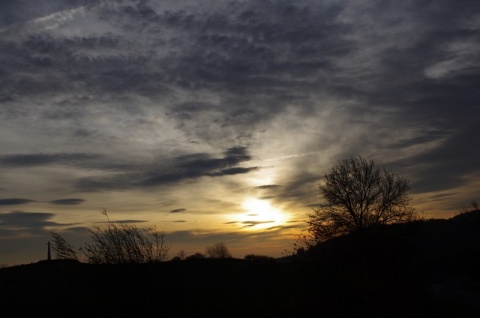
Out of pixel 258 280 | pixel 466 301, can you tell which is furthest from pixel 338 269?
pixel 466 301

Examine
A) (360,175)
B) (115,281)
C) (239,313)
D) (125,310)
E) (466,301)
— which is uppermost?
(360,175)

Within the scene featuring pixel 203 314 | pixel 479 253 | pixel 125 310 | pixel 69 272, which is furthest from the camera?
pixel 479 253

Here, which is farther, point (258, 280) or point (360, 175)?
point (360, 175)

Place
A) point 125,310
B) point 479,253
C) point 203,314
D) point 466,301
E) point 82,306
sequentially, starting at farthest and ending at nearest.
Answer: point 479,253, point 466,301, point 203,314, point 82,306, point 125,310

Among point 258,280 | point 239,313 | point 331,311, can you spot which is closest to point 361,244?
point 331,311

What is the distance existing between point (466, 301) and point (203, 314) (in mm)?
25590

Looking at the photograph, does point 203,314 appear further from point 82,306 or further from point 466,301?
point 466,301

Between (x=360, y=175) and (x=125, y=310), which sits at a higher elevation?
(x=360, y=175)

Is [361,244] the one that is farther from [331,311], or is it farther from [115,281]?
[115,281]

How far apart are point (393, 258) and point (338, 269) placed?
276cm

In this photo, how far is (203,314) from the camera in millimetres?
20641

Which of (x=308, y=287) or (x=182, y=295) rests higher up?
(x=182, y=295)

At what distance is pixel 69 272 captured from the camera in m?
16.0

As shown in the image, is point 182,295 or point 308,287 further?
point 182,295
